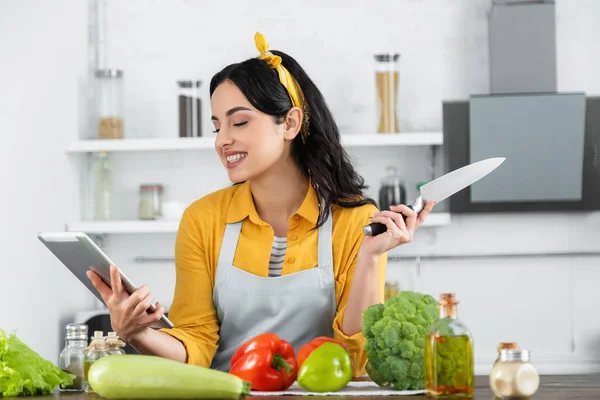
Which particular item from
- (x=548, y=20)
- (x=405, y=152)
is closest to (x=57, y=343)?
(x=405, y=152)

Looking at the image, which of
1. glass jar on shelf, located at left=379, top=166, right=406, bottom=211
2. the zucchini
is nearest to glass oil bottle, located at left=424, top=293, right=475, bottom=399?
the zucchini

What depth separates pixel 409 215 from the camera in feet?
5.16

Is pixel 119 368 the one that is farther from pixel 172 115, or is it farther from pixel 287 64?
pixel 172 115

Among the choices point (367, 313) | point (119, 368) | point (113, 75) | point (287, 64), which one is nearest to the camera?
point (119, 368)

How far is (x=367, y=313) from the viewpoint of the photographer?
54.2 inches

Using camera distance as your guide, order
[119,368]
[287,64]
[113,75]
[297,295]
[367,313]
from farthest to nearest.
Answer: [113,75] < [287,64] < [297,295] < [367,313] < [119,368]

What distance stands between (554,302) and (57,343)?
211cm

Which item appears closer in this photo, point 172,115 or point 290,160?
point 290,160

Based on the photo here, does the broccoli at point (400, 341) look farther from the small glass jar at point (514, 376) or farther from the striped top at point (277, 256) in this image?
the striped top at point (277, 256)

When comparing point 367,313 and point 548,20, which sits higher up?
point 548,20

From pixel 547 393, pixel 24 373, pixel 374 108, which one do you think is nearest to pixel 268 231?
pixel 24 373

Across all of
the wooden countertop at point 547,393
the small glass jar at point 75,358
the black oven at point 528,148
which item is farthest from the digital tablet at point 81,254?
the black oven at point 528,148

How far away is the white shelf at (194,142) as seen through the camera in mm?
3406

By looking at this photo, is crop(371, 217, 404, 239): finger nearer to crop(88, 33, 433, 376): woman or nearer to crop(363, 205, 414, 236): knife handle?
crop(363, 205, 414, 236): knife handle
